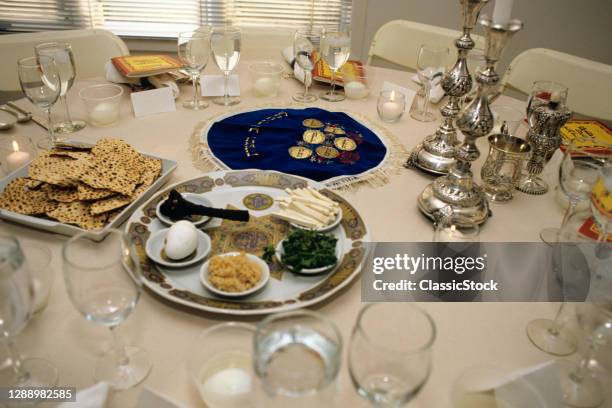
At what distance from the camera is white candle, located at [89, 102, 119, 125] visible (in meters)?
1.29

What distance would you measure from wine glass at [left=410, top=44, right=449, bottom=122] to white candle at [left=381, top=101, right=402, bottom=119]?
8 centimetres

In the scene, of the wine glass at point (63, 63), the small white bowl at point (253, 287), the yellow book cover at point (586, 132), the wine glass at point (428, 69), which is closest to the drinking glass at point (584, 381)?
the small white bowl at point (253, 287)

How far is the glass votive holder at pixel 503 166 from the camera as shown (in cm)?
107

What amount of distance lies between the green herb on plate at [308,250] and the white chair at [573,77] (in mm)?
1212

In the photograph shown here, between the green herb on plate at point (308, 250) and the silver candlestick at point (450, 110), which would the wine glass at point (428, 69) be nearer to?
the silver candlestick at point (450, 110)

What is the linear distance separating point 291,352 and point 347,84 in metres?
1.20

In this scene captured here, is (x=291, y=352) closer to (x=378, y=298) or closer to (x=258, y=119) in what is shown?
(x=378, y=298)

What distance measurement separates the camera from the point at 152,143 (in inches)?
49.1

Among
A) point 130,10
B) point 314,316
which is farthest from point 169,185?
point 130,10

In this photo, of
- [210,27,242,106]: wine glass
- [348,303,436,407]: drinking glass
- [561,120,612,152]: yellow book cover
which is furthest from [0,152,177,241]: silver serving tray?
[561,120,612,152]: yellow book cover

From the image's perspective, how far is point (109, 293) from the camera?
633 mm

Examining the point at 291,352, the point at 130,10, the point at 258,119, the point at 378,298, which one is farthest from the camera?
the point at 130,10

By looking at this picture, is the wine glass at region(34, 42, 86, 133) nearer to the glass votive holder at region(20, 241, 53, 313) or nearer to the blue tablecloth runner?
the blue tablecloth runner

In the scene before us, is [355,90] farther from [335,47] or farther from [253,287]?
[253,287]
